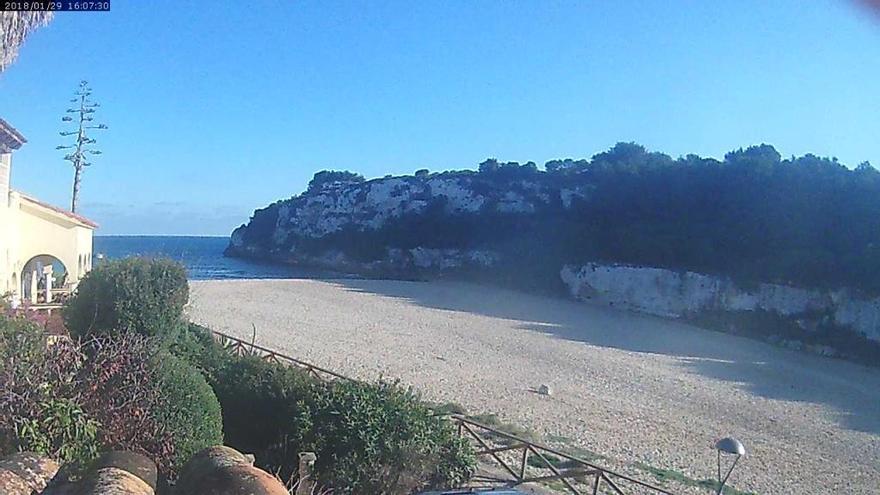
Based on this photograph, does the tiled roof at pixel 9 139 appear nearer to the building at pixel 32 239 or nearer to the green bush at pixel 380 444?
the building at pixel 32 239

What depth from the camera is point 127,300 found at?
7641 mm

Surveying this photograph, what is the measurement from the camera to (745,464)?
12227 mm

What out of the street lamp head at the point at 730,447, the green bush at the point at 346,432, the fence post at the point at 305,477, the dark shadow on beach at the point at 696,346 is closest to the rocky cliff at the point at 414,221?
the dark shadow on beach at the point at 696,346

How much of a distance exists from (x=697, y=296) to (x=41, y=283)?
27974 mm

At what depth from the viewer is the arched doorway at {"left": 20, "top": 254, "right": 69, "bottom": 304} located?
14262 mm

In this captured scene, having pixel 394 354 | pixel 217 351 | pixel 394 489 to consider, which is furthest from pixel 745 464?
pixel 394 354

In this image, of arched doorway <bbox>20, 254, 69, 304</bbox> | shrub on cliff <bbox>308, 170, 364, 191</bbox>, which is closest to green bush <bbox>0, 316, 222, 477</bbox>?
arched doorway <bbox>20, 254, 69, 304</bbox>

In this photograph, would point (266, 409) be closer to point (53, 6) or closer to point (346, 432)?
point (346, 432)

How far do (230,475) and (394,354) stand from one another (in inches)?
656

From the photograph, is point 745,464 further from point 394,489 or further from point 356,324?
point 356,324

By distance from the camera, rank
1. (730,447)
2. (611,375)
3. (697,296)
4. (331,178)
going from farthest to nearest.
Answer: (331,178)
(697,296)
(611,375)
(730,447)

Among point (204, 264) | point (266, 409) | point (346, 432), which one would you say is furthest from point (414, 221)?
point (346, 432)

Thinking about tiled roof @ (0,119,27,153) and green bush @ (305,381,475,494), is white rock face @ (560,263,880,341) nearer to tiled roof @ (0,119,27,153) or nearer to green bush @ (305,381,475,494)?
green bush @ (305,381,475,494)

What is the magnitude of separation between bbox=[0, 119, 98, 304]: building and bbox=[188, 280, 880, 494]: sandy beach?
2913mm
